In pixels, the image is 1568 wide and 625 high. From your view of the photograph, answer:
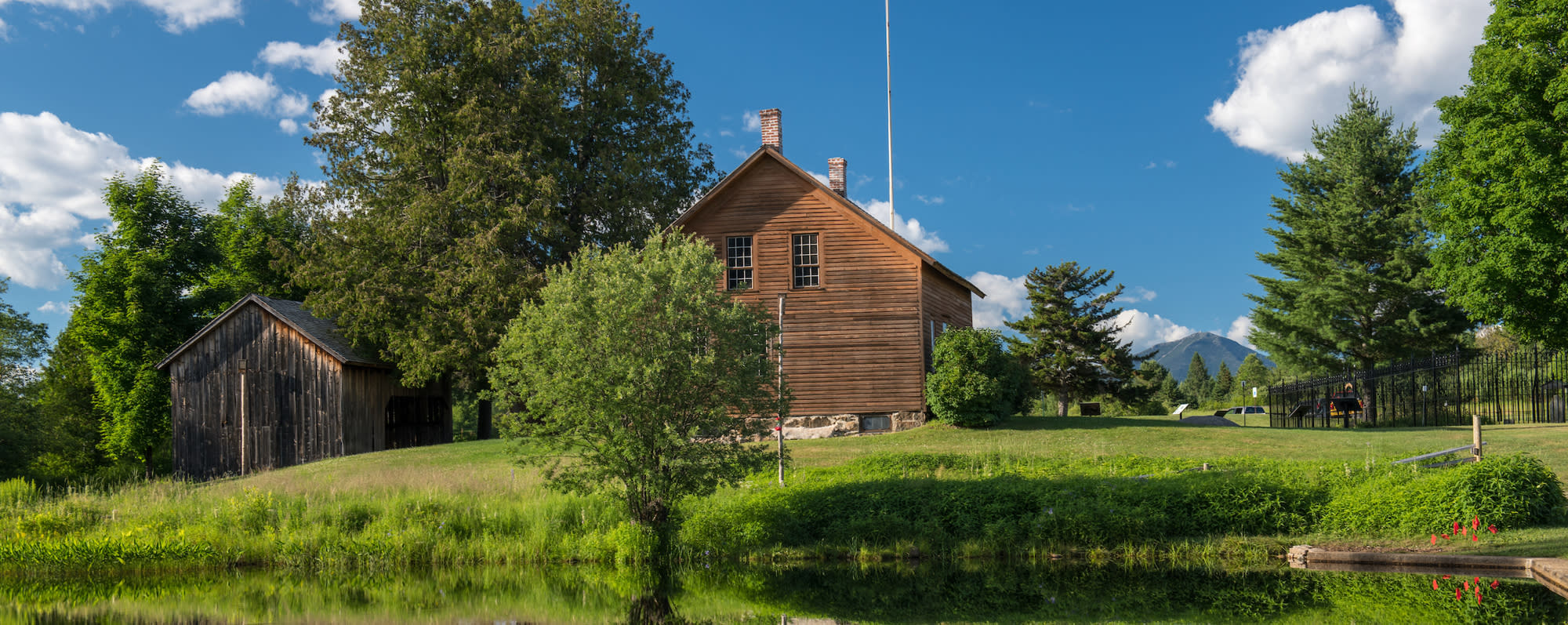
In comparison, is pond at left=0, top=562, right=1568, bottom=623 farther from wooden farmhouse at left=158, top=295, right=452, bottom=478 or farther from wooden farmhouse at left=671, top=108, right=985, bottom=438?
wooden farmhouse at left=158, top=295, right=452, bottom=478

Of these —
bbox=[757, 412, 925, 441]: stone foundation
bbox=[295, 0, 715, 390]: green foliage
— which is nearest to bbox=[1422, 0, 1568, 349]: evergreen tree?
bbox=[757, 412, 925, 441]: stone foundation

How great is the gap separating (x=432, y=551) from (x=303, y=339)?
18191mm

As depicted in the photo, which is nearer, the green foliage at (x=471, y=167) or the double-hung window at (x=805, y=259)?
the double-hung window at (x=805, y=259)

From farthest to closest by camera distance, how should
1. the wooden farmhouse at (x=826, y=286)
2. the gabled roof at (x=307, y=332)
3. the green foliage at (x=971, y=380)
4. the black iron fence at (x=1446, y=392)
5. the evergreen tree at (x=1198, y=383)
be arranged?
the evergreen tree at (x=1198, y=383) < the gabled roof at (x=307, y=332) < the wooden farmhouse at (x=826, y=286) < the black iron fence at (x=1446, y=392) < the green foliage at (x=971, y=380)

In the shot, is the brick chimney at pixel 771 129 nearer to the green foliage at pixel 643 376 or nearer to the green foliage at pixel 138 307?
the green foliage at pixel 643 376

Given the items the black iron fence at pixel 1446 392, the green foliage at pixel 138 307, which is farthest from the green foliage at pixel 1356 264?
the green foliage at pixel 138 307

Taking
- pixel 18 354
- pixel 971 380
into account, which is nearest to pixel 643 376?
pixel 971 380

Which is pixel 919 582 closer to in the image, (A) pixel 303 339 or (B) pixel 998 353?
(B) pixel 998 353

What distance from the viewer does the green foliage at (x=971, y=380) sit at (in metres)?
25.3

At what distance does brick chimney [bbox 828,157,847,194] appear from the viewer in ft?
103

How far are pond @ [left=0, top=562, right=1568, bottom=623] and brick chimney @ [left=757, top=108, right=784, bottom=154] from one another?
56.0ft

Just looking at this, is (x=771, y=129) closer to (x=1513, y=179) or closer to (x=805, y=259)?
(x=805, y=259)

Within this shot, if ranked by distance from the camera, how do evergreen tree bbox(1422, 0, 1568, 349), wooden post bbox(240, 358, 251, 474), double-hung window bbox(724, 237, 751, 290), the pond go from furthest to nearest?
wooden post bbox(240, 358, 251, 474)
double-hung window bbox(724, 237, 751, 290)
evergreen tree bbox(1422, 0, 1568, 349)
the pond

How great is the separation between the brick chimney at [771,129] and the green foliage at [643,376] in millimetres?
14047
